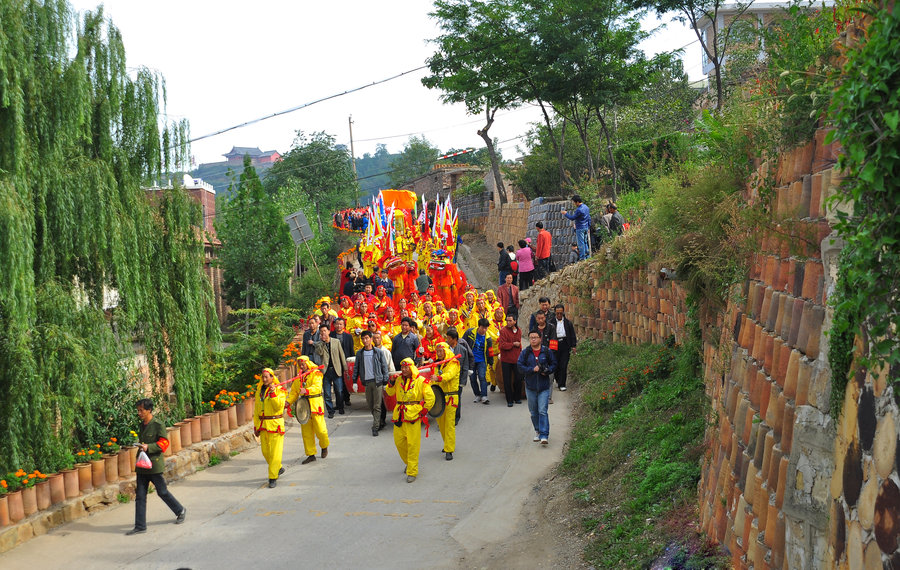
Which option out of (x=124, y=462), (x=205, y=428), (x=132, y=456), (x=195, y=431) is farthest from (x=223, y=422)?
(x=124, y=462)

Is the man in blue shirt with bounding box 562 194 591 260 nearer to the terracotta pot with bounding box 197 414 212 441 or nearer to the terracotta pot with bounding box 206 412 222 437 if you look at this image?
the terracotta pot with bounding box 206 412 222 437

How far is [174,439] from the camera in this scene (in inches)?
471

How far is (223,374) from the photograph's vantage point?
1471cm

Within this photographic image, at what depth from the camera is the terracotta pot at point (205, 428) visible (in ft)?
41.5

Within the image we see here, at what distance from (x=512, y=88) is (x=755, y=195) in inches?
924

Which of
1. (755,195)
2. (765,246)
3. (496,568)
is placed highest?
(755,195)

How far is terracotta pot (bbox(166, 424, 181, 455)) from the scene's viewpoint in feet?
39.1

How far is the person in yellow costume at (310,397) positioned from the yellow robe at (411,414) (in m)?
1.18

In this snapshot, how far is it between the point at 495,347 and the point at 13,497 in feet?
27.8

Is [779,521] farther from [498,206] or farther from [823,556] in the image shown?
[498,206]

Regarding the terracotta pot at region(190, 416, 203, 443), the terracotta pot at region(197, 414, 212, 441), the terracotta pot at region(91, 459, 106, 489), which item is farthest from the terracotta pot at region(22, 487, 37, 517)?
the terracotta pot at region(197, 414, 212, 441)

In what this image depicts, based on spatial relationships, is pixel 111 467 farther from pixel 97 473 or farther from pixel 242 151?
pixel 242 151

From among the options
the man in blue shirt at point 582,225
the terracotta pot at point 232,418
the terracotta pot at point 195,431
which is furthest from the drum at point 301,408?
the man in blue shirt at point 582,225

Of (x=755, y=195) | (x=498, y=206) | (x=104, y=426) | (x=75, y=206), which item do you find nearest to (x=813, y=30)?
(x=755, y=195)
